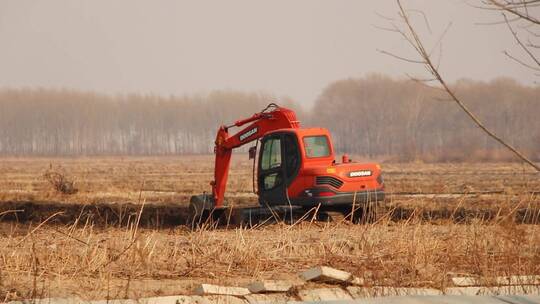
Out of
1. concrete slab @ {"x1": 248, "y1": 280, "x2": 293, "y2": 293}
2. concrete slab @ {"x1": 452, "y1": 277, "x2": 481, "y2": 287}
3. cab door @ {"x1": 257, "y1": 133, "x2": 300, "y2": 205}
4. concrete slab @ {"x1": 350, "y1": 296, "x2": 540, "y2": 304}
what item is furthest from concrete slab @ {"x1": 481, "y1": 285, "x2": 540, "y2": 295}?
cab door @ {"x1": 257, "y1": 133, "x2": 300, "y2": 205}

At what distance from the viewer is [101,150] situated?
13238 cm

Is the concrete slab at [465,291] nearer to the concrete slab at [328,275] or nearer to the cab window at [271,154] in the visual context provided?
the concrete slab at [328,275]

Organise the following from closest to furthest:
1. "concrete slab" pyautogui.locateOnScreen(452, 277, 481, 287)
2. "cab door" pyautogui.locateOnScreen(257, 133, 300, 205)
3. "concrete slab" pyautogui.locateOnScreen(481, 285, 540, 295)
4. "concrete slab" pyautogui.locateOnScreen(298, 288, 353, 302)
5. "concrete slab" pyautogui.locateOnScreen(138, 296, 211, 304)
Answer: "concrete slab" pyautogui.locateOnScreen(138, 296, 211, 304) < "concrete slab" pyautogui.locateOnScreen(298, 288, 353, 302) < "concrete slab" pyautogui.locateOnScreen(481, 285, 540, 295) < "concrete slab" pyautogui.locateOnScreen(452, 277, 481, 287) < "cab door" pyautogui.locateOnScreen(257, 133, 300, 205)

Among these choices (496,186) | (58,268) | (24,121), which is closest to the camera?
(58,268)

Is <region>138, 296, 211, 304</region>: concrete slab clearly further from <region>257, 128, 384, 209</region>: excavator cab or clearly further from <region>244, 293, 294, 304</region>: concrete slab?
<region>257, 128, 384, 209</region>: excavator cab

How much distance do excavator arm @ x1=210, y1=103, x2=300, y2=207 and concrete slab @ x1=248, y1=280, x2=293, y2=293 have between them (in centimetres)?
922

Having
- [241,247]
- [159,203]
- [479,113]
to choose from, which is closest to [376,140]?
[479,113]

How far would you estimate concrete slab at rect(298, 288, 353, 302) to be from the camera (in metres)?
7.48

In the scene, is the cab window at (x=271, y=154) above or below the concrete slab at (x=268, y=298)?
above

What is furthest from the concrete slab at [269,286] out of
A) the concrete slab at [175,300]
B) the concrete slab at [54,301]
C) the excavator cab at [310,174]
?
the excavator cab at [310,174]

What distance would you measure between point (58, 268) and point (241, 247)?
241cm

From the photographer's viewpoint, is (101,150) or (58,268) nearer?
(58,268)

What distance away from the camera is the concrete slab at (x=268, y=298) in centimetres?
714

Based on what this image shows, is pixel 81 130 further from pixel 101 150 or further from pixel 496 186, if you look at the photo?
pixel 496 186
